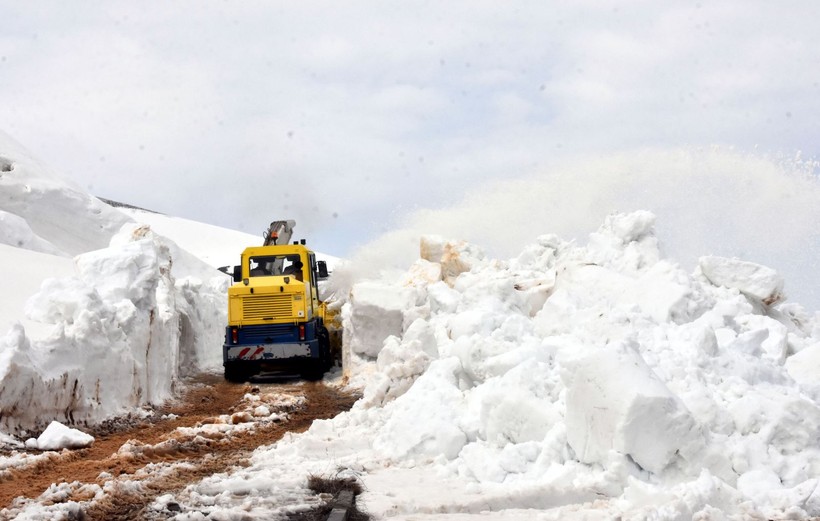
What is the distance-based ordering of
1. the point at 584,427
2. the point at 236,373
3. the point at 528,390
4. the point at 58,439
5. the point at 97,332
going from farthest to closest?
the point at 236,373 < the point at 97,332 < the point at 58,439 < the point at 528,390 < the point at 584,427

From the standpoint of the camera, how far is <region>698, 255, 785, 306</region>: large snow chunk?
12.0 meters

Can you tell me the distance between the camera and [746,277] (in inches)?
479

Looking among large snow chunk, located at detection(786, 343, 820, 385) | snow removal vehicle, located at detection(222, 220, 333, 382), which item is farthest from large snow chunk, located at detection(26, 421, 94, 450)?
snow removal vehicle, located at detection(222, 220, 333, 382)

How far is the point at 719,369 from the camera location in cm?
762

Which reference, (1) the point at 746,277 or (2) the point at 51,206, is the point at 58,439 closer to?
(1) the point at 746,277

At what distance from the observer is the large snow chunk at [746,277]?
12047mm

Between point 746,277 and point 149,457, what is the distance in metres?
8.73

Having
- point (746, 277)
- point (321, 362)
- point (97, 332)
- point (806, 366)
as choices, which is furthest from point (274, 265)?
point (806, 366)

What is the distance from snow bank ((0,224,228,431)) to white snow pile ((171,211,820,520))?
2.90 metres

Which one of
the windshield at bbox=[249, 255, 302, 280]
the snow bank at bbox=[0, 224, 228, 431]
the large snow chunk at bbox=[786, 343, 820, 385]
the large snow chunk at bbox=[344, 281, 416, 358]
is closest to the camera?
the large snow chunk at bbox=[786, 343, 820, 385]

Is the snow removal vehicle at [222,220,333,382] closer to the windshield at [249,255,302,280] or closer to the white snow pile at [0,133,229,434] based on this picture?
the windshield at [249,255,302,280]

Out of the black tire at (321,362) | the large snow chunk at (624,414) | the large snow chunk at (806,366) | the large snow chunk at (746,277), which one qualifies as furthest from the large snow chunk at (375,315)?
the large snow chunk at (624,414)

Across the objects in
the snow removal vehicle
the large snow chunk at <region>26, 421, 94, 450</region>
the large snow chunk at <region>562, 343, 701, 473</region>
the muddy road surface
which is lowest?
the muddy road surface

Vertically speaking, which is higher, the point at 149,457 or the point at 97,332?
the point at 97,332
